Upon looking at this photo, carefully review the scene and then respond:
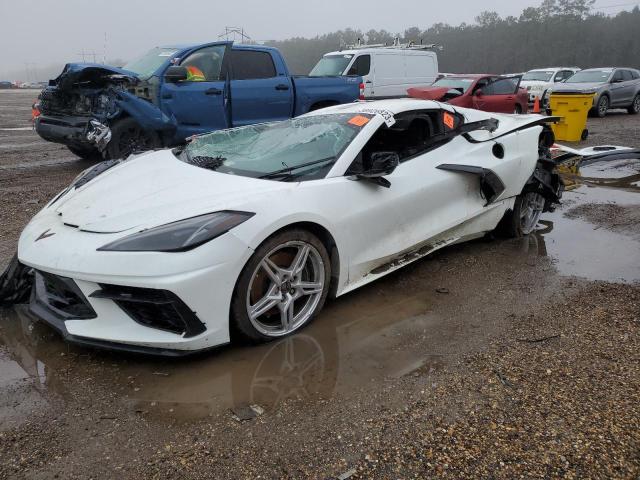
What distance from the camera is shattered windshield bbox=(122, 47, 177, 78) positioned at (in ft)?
26.6

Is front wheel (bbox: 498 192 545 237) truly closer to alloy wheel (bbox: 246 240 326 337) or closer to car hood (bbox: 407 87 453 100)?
alloy wheel (bbox: 246 240 326 337)

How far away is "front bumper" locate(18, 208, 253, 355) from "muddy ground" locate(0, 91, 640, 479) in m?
0.22

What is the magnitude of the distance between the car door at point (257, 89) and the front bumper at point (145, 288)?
19.1ft

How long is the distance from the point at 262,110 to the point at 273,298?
19.8 ft

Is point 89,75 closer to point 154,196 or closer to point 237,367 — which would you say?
point 154,196

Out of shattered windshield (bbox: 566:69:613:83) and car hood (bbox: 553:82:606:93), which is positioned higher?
shattered windshield (bbox: 566:69:613:83)

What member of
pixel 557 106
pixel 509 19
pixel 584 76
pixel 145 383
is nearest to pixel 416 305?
pixel 145 383

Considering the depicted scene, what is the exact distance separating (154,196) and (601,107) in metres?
17.6

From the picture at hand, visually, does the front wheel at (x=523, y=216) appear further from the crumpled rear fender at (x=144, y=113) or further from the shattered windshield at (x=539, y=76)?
the shattered windshield at (x=539, y=76)

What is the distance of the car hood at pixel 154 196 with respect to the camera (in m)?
2.85

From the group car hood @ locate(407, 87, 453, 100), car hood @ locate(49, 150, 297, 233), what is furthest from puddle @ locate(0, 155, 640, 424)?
car hood @ locate(407, 87, 453, 100)

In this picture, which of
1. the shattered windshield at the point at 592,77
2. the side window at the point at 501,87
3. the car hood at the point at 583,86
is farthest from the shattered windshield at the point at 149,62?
the shattered windshield at the point at 592,77

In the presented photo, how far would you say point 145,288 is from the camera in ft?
8.44

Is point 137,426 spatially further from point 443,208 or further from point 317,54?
point 317,54
